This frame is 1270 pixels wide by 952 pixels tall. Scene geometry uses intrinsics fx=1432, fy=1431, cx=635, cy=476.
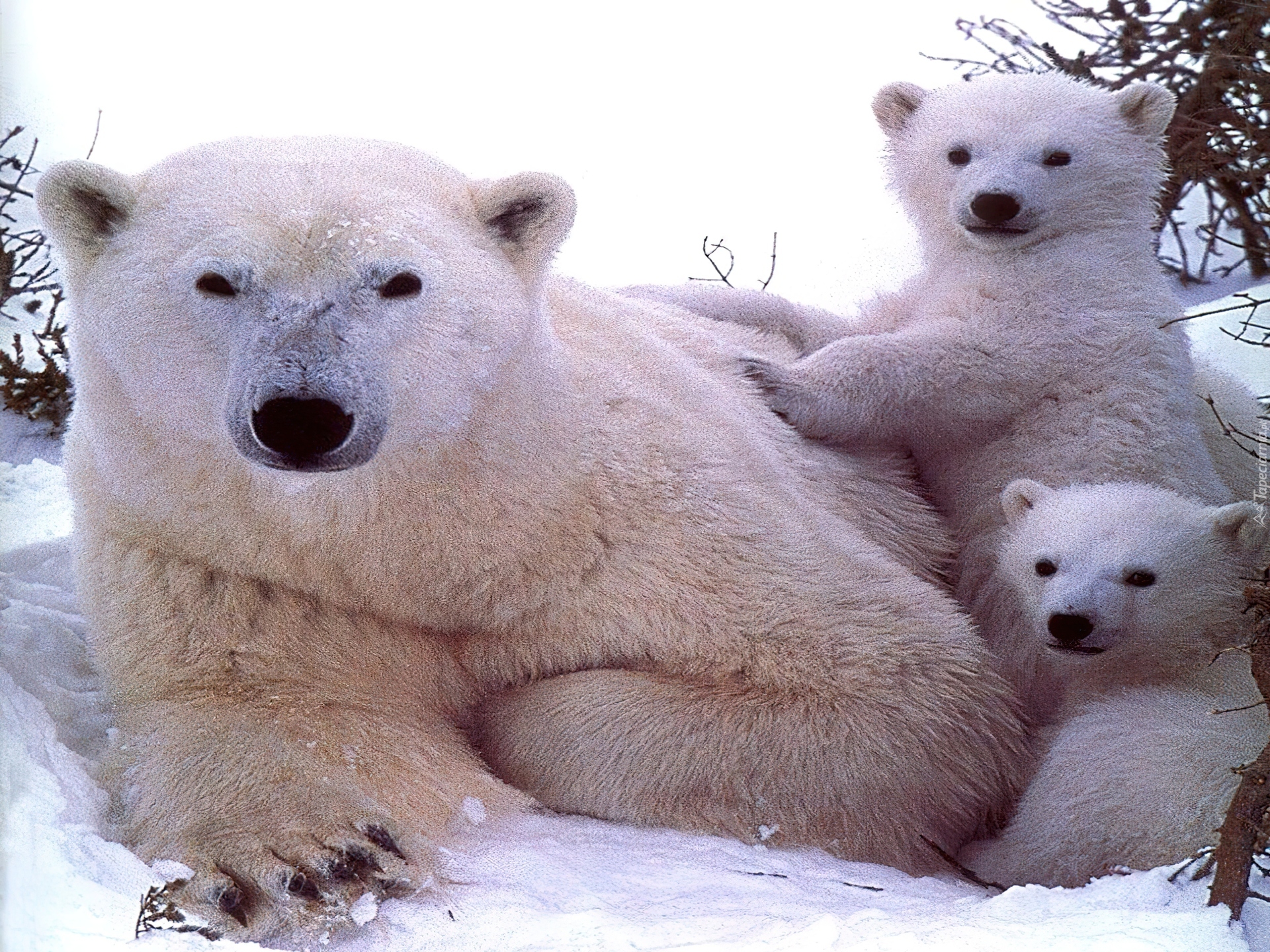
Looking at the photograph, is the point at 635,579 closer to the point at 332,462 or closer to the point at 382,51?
the point at 332,462

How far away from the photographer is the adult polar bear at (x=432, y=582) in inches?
85.6

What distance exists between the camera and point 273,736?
2443 millimetres

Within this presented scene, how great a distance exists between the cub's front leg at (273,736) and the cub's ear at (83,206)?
579 millimetres

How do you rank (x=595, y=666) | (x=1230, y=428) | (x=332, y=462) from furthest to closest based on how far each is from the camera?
(x=1230, y=428) < (x=595, y=666) < (x=332, y=462)

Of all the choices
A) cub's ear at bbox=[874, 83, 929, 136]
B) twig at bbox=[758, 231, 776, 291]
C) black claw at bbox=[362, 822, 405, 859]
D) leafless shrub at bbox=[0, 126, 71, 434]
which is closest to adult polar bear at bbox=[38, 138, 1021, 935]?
black claw at bbox=[362, 822, 405, 859]

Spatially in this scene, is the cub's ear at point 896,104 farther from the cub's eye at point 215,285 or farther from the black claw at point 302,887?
the black claw at point 302,887

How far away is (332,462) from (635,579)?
28.9 inches

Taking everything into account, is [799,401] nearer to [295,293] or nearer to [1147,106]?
[1147,106]

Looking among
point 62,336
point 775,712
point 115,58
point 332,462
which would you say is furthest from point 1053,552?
point 62,336

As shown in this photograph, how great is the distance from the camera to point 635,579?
2582 mm

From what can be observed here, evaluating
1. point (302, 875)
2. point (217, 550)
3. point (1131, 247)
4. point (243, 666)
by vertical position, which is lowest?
point (302, 875)

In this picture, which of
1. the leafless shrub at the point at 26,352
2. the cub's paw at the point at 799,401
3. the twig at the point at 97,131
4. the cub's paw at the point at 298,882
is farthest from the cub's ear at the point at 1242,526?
the leafless shrub at the point at 26,352

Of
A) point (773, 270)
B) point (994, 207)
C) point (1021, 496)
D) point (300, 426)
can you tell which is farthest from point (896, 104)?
point (300, 426)

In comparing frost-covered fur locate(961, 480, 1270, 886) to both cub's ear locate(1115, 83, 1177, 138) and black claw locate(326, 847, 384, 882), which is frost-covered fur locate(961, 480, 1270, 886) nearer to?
cub's ear locate(1115, 83, 1177, 138)
